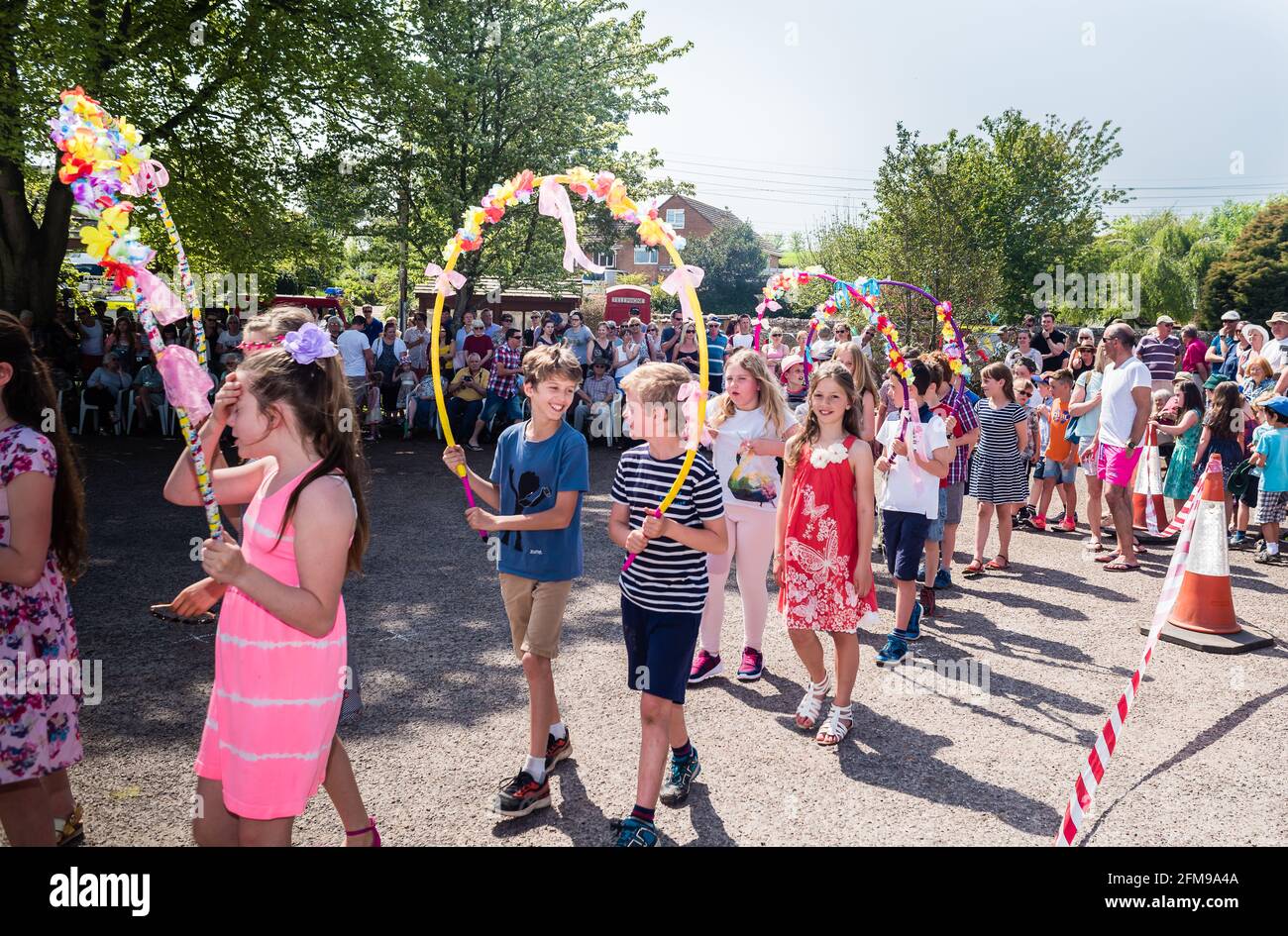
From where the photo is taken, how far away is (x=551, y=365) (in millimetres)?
4121

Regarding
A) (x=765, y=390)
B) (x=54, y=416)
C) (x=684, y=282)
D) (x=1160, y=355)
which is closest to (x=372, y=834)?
(x=54, y=416)

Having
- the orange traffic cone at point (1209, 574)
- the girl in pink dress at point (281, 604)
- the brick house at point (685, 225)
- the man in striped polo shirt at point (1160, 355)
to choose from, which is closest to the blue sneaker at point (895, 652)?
the orange traffic cone at point (1209, 574)

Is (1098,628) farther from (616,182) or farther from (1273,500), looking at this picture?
(616,182)

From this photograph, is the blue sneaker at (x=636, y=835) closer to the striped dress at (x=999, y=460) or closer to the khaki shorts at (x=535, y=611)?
the khaki shorts at (x=535, y=611)

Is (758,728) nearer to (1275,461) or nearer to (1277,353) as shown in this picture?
(1275,461)

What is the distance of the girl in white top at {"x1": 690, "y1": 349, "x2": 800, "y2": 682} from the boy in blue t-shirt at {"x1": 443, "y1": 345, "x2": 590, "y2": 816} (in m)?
1.75

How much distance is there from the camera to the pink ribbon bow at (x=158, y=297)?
313cm

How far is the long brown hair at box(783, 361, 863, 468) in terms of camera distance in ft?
16.8

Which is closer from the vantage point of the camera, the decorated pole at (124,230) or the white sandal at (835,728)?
the decorated pole at (124,230)

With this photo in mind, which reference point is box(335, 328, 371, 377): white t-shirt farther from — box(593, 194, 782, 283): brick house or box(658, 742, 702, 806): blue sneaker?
box(593, 194, 782, 283): brick house

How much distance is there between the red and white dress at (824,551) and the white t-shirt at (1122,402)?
4629 millimetres

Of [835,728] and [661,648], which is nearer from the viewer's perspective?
[661,648]

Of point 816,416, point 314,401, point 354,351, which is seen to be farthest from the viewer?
point 354,351

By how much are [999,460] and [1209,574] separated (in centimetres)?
212
